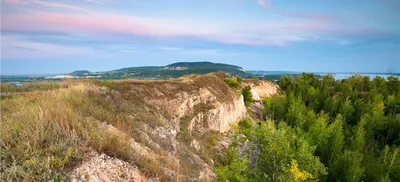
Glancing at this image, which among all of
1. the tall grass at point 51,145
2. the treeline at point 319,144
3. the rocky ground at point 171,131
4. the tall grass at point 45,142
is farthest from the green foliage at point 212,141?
the tall grass at point 45,142

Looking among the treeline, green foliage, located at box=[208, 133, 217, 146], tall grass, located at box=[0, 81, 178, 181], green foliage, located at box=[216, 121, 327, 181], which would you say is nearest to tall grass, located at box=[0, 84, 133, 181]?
tall grass, located at box=[0, 81, 178, 181]

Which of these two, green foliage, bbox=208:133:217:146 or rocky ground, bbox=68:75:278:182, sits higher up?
rocky ground, bbox=68:75:278:182

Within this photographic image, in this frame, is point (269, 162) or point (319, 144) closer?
point (269, 162)

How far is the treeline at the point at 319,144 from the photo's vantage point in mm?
13586

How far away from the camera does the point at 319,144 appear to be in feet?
103

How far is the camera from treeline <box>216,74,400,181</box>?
13.6m

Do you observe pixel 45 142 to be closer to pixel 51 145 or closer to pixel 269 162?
pixel 51 145

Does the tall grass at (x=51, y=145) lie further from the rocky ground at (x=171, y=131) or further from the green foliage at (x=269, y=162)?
the green foliage at (x=269, y=162)

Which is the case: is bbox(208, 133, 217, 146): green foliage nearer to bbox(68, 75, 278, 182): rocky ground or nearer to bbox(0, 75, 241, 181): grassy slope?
bbox(68, 75, 278, 182): rocky ground

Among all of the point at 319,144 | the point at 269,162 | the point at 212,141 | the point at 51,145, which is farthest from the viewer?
the point at 319,144

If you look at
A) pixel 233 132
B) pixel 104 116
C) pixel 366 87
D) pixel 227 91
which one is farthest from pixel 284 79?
pixel 104 116

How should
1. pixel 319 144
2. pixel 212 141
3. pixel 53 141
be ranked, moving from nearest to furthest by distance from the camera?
pixel 53 141 < pixel 212 141 < pixel 319 144

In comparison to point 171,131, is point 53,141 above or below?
above

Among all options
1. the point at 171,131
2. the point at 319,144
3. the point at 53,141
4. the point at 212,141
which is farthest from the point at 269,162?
the point at 319,144
